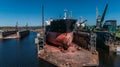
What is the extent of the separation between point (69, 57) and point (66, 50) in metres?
3.97

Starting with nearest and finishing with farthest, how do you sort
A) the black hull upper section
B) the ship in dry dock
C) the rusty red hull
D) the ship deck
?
1. the ship deck
2. the ship in dry dock
3. the rusty red hull
4. the black hull upper section

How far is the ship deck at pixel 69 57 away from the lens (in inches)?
1029

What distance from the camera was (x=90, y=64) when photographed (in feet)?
86.3

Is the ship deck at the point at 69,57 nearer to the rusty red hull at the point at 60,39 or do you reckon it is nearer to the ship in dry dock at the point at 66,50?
the ship in dry dock at the point at 66,50

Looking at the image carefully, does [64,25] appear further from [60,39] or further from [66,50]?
[66,50]

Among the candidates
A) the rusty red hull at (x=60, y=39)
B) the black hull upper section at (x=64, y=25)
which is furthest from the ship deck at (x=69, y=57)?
the black hull upper section at (x=64, y=25)

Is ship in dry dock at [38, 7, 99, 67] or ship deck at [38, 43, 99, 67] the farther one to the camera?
ship in dry dock at [38, 7, 99, 67]

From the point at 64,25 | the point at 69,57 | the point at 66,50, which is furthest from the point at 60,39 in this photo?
the point at 69,57

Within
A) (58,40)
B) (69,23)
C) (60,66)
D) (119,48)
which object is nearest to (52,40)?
(58,40)

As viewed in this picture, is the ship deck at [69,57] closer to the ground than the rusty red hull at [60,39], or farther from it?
closer to the ground

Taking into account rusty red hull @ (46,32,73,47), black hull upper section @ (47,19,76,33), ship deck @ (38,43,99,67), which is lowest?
ship deck @ (38,43,99,67)

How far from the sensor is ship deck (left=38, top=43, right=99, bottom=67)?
2612 centimetres

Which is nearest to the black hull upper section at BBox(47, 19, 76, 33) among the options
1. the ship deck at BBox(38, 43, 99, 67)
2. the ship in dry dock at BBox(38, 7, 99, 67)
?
the ship in dry dock at BBox(38, 7, 99, 67)

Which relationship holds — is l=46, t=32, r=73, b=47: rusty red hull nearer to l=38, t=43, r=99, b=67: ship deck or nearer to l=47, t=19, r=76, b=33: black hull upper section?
l=47, t=19, r=76, b=33: black hull upper section
